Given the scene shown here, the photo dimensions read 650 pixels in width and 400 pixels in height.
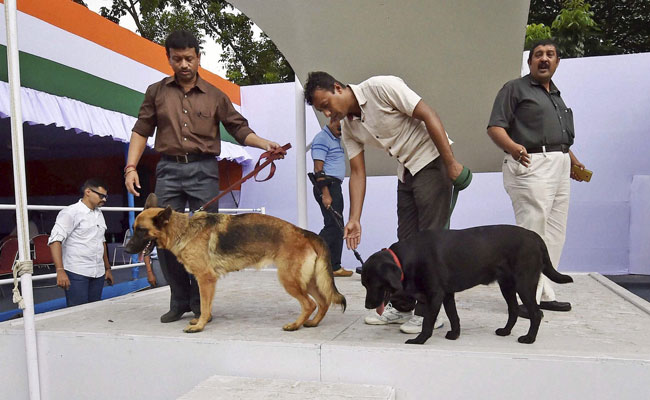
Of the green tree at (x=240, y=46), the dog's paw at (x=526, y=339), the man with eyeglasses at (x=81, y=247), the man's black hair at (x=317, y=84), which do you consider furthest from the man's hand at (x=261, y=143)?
the green tree at (x=240, y=46)

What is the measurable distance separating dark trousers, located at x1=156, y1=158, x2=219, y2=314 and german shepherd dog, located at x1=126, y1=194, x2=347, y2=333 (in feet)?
0.89

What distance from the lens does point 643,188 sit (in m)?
7.61

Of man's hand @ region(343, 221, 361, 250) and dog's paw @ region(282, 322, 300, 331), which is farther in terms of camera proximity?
man's hand @ region(343, 221, 361, 250)

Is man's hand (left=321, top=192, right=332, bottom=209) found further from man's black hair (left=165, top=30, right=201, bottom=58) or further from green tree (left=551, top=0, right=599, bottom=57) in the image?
green tree (left=551, top=0, right=599, bottom=57)

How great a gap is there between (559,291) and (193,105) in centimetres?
290

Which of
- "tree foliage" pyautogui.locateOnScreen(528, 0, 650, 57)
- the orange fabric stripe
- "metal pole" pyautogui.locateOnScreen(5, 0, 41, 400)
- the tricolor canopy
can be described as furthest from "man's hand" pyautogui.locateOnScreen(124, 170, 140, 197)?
"tree foliage" pyautogui.locateOnScreen(528, 0, 650, 57)

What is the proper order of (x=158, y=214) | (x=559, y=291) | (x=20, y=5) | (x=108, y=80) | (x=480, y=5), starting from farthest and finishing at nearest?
(x=108, y=80) < (x=20, y=5) < (x=559, y=291) < (x=480, y=5) < (x=158, y=214)

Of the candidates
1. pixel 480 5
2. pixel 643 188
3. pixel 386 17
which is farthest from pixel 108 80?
pixel 643 188

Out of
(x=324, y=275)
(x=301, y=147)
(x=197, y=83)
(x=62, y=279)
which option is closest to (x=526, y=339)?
(x=324, y=275)

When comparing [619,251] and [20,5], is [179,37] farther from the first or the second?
[619,251]

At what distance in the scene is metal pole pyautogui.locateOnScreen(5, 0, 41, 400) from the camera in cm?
236

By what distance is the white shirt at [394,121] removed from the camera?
248cm

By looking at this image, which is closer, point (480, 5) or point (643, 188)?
point (480, 5)

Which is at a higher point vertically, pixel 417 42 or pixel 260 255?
pixel 417 42
